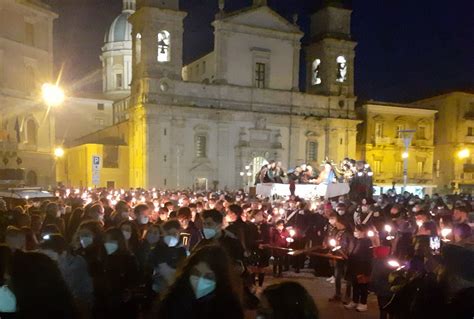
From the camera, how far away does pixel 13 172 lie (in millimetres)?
29219

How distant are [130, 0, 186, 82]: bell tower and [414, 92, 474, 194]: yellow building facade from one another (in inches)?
1410

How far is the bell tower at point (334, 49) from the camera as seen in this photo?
170 ft

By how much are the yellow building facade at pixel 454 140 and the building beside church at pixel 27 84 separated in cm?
4594

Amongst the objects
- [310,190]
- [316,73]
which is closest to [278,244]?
[310,190]

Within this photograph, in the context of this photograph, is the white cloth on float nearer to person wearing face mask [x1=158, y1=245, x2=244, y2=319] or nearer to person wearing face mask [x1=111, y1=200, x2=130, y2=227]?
person wearing face mask [x1=111, y1=200, x2=130, y2=227]

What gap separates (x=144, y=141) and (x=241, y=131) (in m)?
9.85

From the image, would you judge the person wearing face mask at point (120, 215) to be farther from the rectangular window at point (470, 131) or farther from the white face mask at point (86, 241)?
the rectangular window at point (470, 131)

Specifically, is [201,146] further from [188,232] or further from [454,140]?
[188,232]

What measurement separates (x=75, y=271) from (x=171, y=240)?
145cm

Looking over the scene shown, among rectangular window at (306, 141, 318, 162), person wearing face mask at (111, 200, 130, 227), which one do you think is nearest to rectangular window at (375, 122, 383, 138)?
rectangular window at (306, 141, 318, 162)

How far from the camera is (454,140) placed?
60.5 meters

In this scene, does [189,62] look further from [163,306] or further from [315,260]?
[163,306]

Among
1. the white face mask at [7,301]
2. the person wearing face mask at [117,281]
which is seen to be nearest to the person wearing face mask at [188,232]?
the person wearing face mask at [117,281]

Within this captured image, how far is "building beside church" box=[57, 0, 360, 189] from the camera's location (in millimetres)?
43750
